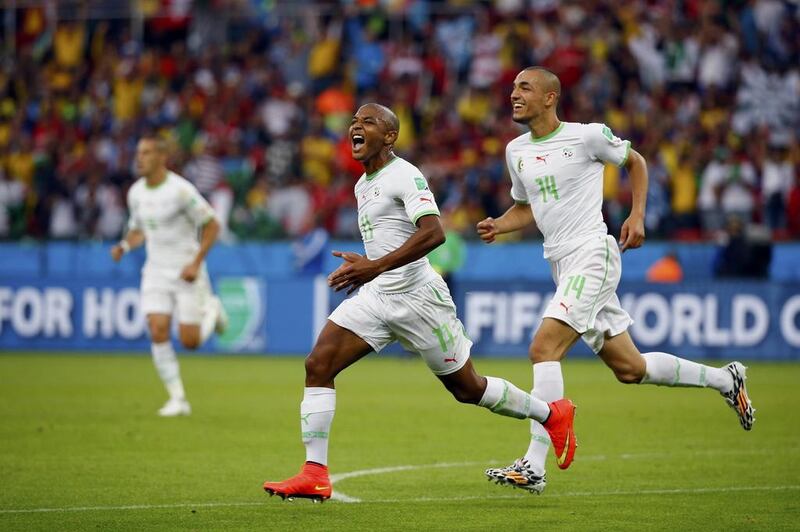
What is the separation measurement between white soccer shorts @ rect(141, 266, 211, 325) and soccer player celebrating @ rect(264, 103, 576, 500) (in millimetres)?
6140

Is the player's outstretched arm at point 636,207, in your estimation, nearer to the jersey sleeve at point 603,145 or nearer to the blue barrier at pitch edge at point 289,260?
the jersey sleeve at point 603,145

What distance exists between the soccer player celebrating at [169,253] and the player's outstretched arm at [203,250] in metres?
0.01

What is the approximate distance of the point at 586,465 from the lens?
34.3 ft

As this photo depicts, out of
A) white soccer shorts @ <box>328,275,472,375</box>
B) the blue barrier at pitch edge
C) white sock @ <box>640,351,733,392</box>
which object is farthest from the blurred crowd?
white soccer shorts @ <box>328,275,472,375</box>

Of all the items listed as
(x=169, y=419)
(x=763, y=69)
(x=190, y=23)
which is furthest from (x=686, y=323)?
(x=190, y=23)

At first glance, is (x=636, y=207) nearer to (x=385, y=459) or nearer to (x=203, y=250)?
(x=385, y=459)

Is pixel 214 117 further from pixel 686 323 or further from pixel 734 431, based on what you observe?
pixel 734 431

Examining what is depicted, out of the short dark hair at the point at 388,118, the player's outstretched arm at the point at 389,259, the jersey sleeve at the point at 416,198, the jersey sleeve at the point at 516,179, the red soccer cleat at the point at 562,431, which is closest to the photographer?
the player's outstretched arm at the point at 389,259

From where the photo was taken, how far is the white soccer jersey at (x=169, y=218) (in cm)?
1459

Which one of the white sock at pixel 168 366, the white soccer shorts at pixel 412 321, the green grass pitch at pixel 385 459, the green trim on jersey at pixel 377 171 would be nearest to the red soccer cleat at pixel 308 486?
the green grass pitch at pixel 385 459

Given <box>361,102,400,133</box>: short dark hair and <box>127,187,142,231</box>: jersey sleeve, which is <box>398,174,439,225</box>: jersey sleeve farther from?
<box>127,187,142,231</box>: jersey sleeve

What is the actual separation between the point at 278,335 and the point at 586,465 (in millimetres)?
12697

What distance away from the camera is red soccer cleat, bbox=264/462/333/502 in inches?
317

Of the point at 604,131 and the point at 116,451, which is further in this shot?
the point at 116,451
